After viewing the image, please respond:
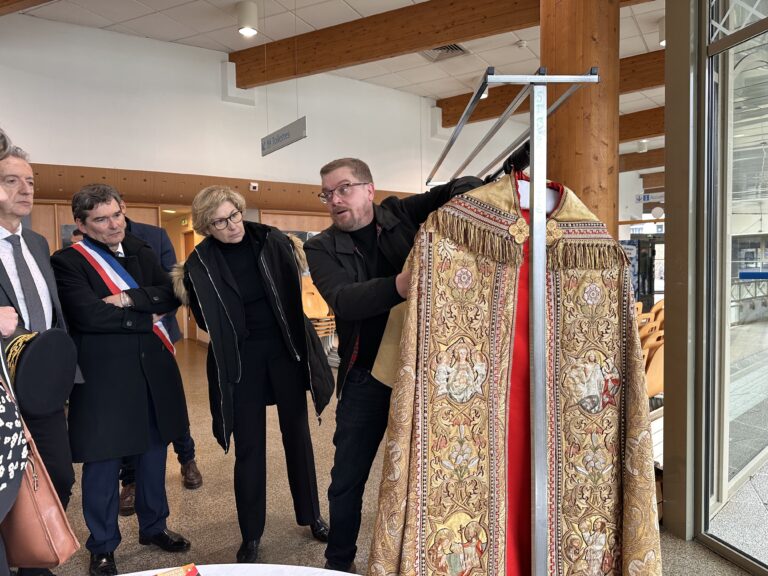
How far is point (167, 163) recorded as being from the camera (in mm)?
7434

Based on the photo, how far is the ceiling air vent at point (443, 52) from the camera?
25.7 feet

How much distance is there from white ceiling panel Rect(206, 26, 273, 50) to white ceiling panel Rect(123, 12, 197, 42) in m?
0.30

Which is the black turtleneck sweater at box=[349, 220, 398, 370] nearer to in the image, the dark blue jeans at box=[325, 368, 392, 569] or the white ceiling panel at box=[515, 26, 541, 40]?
the dark blue jeans at box=[325, 368, 392, 569]

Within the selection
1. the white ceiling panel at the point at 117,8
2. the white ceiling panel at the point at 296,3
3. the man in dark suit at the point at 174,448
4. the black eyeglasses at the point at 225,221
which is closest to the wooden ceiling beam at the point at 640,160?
the white ceiling panel at the point at 296,3

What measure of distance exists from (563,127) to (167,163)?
5.88 meters

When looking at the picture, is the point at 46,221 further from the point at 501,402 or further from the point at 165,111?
the point at 501,402

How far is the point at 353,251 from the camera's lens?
76.7 inches

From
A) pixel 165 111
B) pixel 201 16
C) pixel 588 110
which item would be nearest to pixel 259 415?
pixel 588 110

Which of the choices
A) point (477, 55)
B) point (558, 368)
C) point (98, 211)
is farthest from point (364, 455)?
point (477, 55)

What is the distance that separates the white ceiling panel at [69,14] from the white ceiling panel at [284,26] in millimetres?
1897

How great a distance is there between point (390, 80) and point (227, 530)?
813 cm

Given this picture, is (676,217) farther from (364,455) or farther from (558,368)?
(364,455)

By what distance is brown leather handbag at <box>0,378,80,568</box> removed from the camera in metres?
1.16

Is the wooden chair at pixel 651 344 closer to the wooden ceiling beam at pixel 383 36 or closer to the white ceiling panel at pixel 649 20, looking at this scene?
the wooden ceiling beam at pixel 383 36
